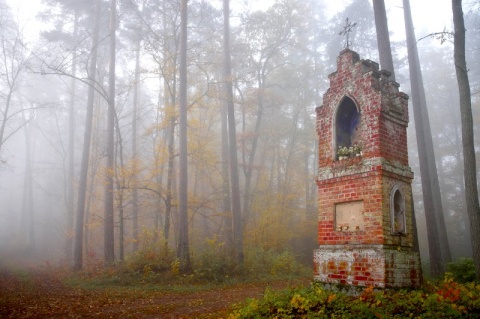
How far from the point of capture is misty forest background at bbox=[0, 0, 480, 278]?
16219mm

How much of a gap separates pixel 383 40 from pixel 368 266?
7.81 metres

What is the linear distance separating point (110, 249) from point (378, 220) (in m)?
12.0

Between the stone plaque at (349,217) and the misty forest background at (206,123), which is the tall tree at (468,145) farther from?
the misty forest background at (206,123)

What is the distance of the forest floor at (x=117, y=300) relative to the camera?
24.7ft

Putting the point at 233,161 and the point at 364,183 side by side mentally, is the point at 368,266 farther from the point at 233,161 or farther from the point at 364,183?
the point at 233,161

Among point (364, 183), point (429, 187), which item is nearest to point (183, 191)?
point (364, 183)

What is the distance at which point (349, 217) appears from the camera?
23.9 ft

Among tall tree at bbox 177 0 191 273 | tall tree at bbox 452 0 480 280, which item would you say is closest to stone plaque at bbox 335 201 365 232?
tall tree at bbox 452 0 480 280

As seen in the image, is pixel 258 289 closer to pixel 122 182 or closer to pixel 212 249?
pixel 212 249

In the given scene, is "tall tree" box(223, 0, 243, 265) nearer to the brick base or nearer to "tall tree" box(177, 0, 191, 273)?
"tall tree" box(177, 0, 191, 273)

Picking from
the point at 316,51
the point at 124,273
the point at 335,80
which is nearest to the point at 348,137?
the point at 335,80

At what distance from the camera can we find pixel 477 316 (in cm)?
529

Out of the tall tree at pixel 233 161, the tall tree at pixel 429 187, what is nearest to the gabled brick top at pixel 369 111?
the tall tree at pixel 429 187

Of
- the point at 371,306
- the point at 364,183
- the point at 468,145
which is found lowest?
the point at 371,306
